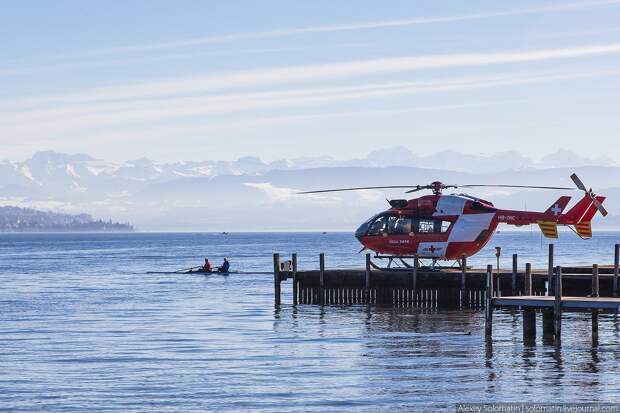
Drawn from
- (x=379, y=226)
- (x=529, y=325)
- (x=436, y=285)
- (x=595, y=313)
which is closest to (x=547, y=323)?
(x=529, y=325)

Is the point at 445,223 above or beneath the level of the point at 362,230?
above

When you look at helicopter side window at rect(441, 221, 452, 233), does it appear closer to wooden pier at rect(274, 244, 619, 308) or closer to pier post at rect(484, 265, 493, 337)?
wooden pier at rect(274, 244, 619, 308)

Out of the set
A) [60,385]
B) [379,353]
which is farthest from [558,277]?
[60,385]

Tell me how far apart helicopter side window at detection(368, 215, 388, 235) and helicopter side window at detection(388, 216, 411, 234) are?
0.33 m

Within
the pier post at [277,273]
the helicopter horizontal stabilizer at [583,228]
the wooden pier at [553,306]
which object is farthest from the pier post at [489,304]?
the pier post at [277,273]

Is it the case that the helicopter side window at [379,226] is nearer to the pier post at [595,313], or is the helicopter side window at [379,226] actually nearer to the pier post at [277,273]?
the pier post at [277,273]

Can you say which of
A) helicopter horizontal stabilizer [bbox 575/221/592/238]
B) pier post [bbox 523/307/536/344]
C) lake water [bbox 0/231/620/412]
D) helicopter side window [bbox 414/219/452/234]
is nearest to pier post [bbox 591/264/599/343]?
lake water [bbox 0/231/620/412]

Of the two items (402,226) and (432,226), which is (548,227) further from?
(402,226)

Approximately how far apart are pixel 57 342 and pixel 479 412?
2012cm

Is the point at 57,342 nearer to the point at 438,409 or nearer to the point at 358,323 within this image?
the point at 358,323

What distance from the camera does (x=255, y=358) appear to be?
126 ft

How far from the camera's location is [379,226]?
5516 cm

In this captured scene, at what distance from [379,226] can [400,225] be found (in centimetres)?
107

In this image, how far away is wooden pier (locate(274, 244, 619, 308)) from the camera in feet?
160
